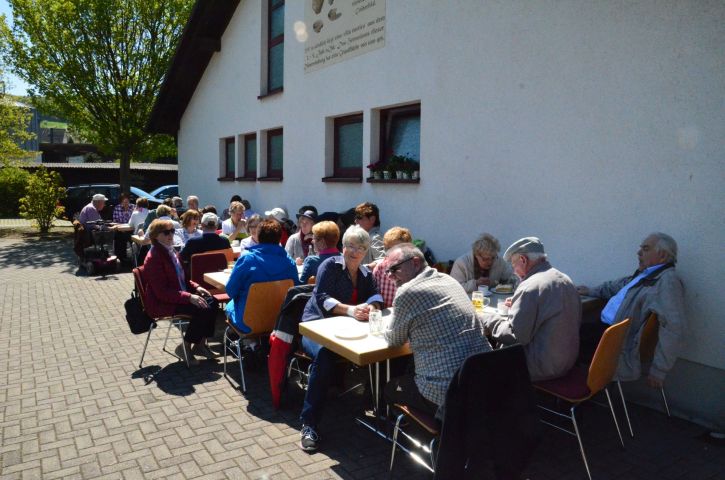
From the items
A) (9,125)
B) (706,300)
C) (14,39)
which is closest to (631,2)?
(706,300)

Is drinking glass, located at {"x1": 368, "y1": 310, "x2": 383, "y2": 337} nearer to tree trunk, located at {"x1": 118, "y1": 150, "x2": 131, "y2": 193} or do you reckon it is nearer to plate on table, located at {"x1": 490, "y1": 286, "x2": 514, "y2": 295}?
plate on table, located at {"x1": 490, "y1": 286, "x2": 514, "y2": 295}

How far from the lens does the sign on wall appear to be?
834 cm

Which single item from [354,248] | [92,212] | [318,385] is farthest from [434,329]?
[92,212]

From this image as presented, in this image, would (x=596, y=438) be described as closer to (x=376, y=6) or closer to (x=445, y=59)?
(x=445, y=59)

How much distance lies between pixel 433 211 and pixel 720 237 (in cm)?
346

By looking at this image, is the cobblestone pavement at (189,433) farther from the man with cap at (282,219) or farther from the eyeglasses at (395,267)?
the man with cap at (282,219)

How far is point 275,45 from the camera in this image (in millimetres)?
11633

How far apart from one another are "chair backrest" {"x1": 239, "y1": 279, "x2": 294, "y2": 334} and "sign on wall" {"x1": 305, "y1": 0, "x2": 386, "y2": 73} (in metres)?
4.67

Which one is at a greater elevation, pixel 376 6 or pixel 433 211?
pixel 376 6

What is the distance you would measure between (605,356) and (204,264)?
4567 mm

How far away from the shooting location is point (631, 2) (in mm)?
4941

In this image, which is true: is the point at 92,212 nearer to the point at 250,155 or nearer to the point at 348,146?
the point at 250,155

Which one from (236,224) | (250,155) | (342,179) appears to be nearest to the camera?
(342,179)

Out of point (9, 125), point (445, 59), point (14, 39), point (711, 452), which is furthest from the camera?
point (9, 125)
